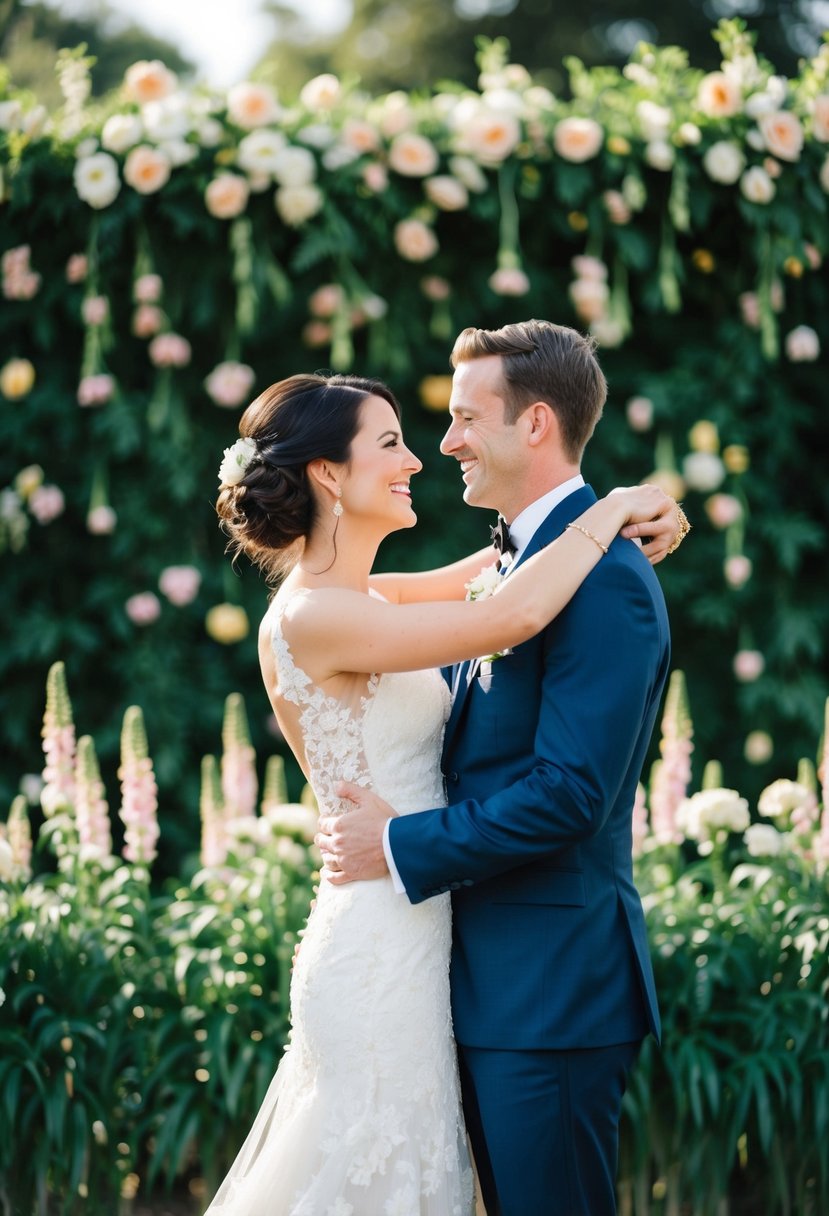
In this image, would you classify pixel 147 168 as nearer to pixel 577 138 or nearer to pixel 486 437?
pixel 577 138

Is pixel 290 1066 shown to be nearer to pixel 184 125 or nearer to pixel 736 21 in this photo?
pixel 184 125

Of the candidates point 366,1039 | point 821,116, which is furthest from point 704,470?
point 366,1039

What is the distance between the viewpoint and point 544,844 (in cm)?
258

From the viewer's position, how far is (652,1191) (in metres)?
3.72

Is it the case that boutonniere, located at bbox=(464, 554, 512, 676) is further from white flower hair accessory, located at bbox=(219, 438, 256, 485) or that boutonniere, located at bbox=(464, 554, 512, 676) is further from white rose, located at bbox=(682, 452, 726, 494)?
white rose, located at bbox=(682, 452, 726, 494)

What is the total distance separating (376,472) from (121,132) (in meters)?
2.89

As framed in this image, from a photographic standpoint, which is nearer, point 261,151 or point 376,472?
point 376,472

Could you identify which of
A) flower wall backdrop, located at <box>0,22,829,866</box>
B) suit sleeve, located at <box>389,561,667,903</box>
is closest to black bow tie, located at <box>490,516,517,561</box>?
suit sleeve, located at <box>389,561,667,903</box>

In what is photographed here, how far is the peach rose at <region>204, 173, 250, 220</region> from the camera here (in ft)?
17.4

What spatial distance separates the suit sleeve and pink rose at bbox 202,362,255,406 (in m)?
3.23

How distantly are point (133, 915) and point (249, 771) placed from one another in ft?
2.15

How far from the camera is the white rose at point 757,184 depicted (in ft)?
18.1

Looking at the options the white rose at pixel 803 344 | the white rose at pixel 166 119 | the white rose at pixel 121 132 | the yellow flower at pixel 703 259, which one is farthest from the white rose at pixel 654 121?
the white rose at pixel 121 132

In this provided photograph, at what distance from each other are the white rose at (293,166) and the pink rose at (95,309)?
87 cm
